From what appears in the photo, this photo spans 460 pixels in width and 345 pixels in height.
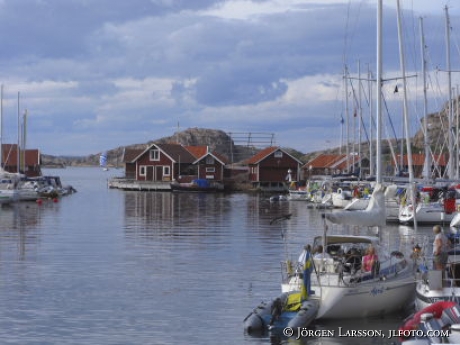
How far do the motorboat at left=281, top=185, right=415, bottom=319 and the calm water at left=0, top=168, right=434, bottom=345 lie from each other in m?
0.53

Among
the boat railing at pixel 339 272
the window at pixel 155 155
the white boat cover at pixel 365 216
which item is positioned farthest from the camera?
the window at pixel 155 155

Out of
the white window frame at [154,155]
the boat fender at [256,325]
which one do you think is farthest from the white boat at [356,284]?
the white window frame at [154,155]

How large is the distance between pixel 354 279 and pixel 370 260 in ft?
3.90

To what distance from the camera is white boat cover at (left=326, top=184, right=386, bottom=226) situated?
28.7 m

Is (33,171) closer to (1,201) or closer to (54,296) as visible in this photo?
(1,201)

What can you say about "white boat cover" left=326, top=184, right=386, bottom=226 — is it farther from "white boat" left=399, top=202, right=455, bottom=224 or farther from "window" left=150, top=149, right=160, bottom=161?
Result: "window" left=150, top=149, right=160, bottom=161

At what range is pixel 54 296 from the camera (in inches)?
1209

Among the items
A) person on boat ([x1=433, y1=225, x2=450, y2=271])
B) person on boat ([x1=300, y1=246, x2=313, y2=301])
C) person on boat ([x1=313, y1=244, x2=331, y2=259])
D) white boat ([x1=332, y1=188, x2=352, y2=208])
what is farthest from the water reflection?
white boat ([x1=332, y1=188, x2=352, y2=208])

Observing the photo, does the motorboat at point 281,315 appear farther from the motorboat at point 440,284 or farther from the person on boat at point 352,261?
the motorboat at point 440,284

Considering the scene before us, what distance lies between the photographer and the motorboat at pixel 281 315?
2491cm

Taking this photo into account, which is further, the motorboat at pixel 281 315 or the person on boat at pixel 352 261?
the person on boat at pixel 352 261

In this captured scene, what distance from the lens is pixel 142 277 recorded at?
35406mm

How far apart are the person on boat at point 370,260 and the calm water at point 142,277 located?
5.25 feet

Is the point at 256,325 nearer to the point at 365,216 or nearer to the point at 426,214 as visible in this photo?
the point at 365,216
